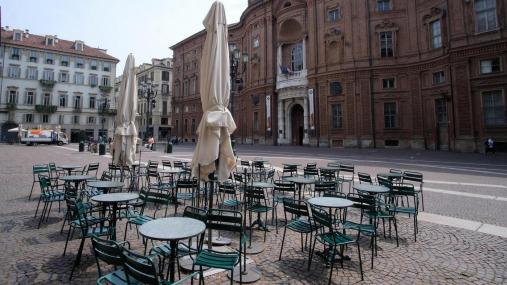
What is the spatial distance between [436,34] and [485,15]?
4.11 metres

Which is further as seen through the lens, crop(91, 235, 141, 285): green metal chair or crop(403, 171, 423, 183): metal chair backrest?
crop(403, 171, 423, 183): metal chair backrest

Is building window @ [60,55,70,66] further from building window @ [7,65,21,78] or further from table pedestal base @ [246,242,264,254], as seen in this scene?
table pedestal base @ [246,242,264,254]

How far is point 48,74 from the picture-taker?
50.3 metres

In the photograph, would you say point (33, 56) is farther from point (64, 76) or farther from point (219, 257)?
point (219, 257)

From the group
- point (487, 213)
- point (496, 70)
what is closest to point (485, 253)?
point (487, 213)

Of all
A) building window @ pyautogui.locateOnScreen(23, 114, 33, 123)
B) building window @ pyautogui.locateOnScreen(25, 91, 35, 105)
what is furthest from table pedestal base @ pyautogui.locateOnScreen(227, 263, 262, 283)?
building window @ pyautogui.locateOnScreen(25, 91, 35, 105)

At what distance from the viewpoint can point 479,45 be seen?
22.6 metres

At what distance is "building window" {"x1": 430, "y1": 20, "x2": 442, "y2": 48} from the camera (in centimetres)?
2636

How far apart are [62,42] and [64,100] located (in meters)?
12.0

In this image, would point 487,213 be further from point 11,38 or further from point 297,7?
point 11,38

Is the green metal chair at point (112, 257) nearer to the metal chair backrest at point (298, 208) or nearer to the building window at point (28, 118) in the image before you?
the metal chair backrest at point (298, 208)

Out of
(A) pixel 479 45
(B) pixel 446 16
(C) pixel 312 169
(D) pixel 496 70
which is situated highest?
(B) pixel 446 16

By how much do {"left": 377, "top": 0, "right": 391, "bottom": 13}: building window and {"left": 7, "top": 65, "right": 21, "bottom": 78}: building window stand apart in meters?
58.0

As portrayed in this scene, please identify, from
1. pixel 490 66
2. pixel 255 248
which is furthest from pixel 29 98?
pixel 490 66
